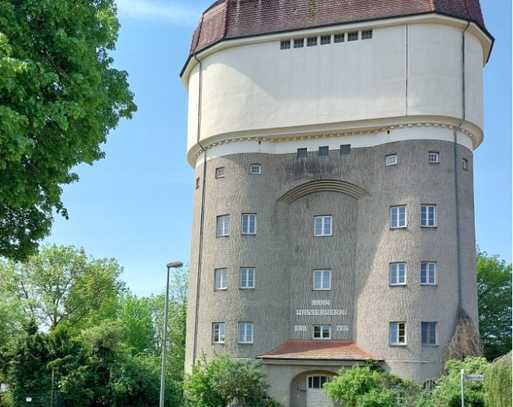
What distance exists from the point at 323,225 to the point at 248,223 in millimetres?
4160

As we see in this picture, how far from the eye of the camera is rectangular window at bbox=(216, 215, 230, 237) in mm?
46375

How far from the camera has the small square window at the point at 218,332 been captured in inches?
1787

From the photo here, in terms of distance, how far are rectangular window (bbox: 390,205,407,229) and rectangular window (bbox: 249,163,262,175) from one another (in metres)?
7.97

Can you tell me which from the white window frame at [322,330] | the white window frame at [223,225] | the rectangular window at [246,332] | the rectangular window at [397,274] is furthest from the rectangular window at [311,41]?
the rectangular window at [246,332]

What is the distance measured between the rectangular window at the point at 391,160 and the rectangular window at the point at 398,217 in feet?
7.71

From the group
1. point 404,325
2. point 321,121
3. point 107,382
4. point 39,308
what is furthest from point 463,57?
point 39,308

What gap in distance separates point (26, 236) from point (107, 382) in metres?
22.5

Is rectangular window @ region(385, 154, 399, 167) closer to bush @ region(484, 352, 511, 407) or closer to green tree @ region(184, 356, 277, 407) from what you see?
green tree @ region(184, 356, 277, 407)

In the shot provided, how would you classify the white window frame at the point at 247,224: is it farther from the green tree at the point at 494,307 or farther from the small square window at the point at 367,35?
the green tree at the point at 494,307

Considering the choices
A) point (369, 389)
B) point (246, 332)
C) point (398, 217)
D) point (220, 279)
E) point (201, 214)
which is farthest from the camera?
point (201, 214)

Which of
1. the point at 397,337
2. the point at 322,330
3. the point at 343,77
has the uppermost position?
the point at 343,77

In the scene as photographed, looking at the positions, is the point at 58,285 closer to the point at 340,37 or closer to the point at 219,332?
the point at 219,332

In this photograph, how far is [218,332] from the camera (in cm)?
4556

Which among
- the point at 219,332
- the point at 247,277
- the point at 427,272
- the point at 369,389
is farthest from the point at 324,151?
the point at 369,389
